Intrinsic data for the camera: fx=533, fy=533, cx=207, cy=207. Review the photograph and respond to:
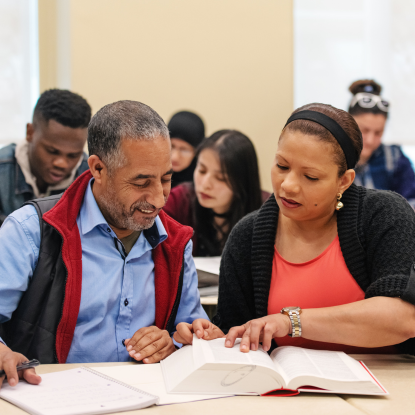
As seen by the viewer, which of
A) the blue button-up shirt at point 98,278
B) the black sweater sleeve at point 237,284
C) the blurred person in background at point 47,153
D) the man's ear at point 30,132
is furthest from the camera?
the man's ear at point 30,132

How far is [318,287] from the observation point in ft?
5.07

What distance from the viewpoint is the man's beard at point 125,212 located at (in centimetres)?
149

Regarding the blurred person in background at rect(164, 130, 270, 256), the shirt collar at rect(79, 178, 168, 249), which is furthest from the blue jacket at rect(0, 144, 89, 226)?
the shirt collar at rect(79, 178, 168, 249)

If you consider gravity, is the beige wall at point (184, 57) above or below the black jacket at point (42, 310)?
above

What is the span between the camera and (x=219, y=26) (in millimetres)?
3805

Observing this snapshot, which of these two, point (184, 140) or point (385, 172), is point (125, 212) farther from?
point (385, 172)

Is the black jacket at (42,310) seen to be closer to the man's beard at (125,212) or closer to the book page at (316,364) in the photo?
the man's beard at (125,212)

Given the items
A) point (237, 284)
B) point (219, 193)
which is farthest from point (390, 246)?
point (219, 193)

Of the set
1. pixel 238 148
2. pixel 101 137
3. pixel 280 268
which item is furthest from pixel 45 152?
pixel 280 268

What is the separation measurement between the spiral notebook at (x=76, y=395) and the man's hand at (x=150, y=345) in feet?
0.55

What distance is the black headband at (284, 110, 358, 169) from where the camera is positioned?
1.46 meters

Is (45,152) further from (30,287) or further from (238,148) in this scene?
(30,287)

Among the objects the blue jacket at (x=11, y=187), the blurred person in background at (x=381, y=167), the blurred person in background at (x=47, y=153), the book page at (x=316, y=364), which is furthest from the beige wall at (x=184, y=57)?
the book page at (x=316, y=364)

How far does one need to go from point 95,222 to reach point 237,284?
48 centimetres
